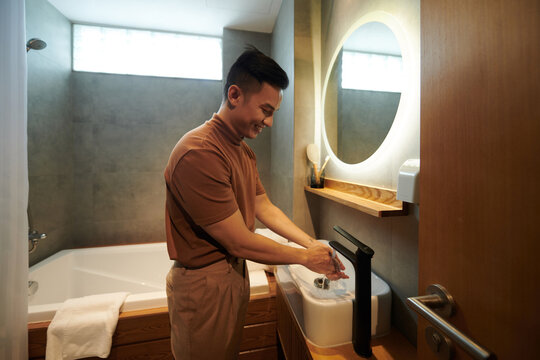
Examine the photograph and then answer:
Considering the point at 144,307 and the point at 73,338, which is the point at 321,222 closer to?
the point at 144,307

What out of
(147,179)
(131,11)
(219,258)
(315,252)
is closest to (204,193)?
(219,258)

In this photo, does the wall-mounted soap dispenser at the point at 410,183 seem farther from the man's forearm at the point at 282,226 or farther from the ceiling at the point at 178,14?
the ceiling at the point at 178,14

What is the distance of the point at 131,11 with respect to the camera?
2.10 meters

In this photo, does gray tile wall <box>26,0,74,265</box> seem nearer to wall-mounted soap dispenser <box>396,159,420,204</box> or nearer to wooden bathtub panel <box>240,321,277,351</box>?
wooden bathtub panel <box>240,321,277,351</box>

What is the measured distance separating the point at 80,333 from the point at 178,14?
A: 248 cm

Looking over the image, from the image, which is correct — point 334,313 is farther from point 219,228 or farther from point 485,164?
point 485,164

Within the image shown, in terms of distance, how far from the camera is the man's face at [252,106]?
88 centimetres

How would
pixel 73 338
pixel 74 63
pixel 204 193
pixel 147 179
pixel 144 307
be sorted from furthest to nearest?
pixel 147 179 < pixel 74 63 < pixel 144 307 < pixel 73 338 < pixel 204 193

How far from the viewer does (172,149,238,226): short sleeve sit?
0.74 m

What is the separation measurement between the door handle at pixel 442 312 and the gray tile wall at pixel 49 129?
227cm

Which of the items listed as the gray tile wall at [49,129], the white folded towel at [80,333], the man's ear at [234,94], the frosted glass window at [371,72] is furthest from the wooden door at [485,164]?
the gray tile wall at [49,129]

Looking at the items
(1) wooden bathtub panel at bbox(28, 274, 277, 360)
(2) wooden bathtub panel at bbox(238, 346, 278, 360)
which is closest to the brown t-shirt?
(1) wooden bathtub panel at bbox(28, 274, 277, 360)

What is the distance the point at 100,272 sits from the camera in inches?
83.6

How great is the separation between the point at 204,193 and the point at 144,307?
107 cm
